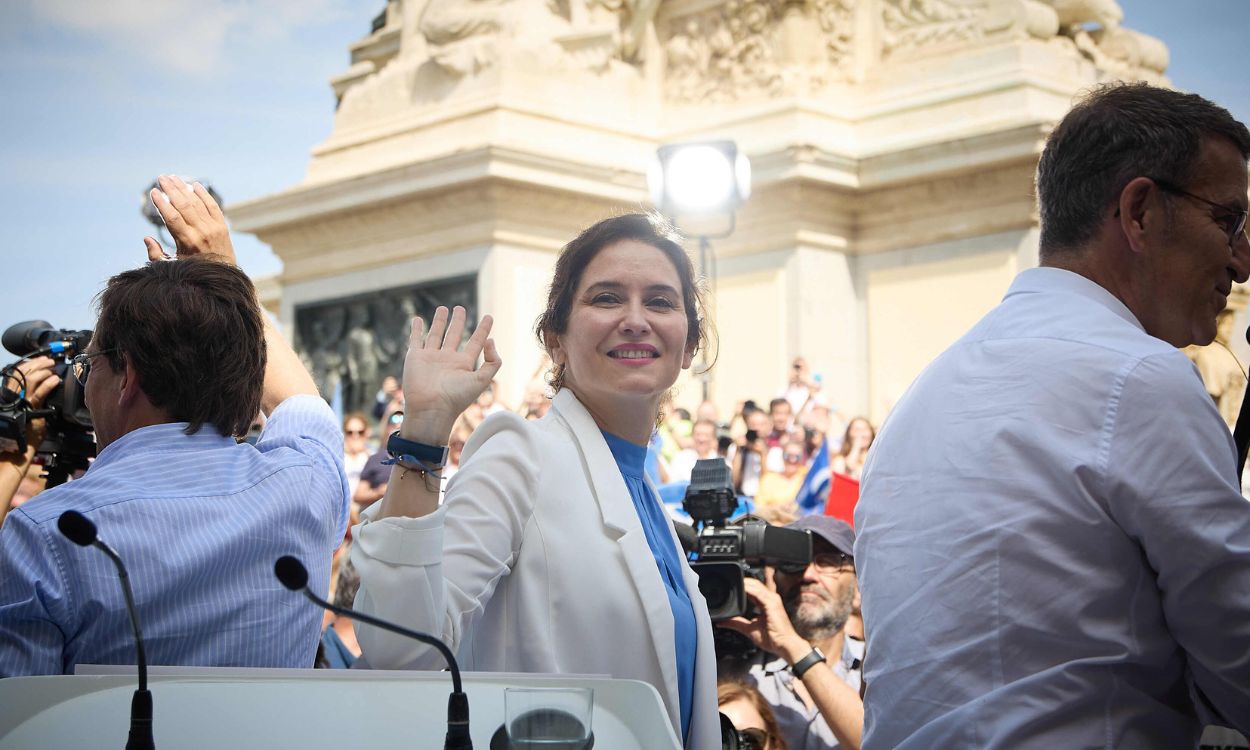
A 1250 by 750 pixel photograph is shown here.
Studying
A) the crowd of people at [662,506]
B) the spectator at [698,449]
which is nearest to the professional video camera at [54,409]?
the crowd of people at [662,506]

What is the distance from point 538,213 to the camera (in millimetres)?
16062

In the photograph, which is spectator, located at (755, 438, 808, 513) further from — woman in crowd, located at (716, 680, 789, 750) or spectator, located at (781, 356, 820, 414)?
woman in crowd, located at (716, 680, 789, 750)

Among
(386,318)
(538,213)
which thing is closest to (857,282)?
(538,213)

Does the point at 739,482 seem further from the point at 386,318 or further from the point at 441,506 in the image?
the point at 441,506

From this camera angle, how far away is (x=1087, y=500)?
2.61 metres

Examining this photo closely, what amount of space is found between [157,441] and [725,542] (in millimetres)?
1657

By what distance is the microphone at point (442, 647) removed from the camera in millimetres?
2070

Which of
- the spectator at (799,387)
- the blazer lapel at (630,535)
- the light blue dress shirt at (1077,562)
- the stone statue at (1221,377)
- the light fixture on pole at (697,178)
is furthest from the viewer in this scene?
the stone statue at (1221,377)

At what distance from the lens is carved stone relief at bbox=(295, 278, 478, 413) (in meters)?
16.4

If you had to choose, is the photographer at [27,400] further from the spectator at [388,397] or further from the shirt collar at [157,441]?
the spectator at [388,397]

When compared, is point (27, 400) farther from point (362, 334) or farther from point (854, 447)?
point (362, 334)

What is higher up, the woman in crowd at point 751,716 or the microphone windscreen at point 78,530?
the microphone windscreen at point 78,530

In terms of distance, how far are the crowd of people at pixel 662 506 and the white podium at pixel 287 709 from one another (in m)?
0.36

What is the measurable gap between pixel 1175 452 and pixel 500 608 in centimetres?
124
